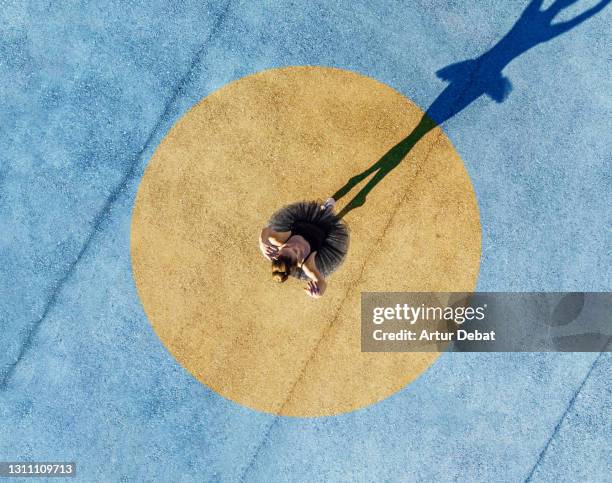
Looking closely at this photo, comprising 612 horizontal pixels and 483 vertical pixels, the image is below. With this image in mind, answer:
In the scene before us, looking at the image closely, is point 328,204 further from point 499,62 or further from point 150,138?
point 499,62

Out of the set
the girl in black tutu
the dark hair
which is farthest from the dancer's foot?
the dark hair

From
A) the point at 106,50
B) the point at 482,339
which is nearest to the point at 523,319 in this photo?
the point at 482,339

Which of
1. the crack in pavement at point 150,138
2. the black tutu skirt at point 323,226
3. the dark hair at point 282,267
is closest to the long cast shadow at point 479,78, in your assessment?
the black tutu skirt at point 323,226

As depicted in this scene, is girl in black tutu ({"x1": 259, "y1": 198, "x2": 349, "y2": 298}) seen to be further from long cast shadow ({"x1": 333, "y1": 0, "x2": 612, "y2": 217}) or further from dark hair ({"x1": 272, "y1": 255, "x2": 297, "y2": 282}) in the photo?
dark hair ({"x1": 272, "y1": 255, "x2": 297, "y2": 282})

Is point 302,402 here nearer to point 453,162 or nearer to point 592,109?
point 453,162

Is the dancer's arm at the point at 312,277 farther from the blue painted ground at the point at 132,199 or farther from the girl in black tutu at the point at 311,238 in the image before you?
the blue painted ground at the point at 132,199
